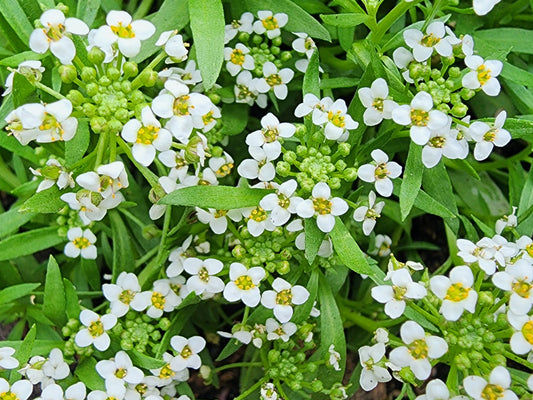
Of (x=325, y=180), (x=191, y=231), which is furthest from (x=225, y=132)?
(x=325, y=180)

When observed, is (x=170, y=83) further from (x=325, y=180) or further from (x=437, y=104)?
(x=437, y=104)

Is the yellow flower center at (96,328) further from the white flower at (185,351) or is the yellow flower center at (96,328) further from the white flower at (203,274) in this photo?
the white flower at (203,274)

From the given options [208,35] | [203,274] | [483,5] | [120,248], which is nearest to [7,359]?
[120,248]

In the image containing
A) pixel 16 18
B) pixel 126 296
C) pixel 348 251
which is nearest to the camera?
pixel 348 251

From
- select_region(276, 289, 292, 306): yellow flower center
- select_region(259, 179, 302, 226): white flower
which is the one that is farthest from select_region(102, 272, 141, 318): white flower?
select_region(259, 179, 302, 226): white flower

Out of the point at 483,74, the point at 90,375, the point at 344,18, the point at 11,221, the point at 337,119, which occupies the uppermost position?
the point at 344,18

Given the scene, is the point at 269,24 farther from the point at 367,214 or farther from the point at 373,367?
the point at 373,367

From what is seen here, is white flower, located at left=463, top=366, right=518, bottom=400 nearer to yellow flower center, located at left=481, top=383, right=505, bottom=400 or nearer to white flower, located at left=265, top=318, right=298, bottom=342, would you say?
yellow flower center, located at left=481, top=383, right=505, bottom=400

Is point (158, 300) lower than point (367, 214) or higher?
lower
